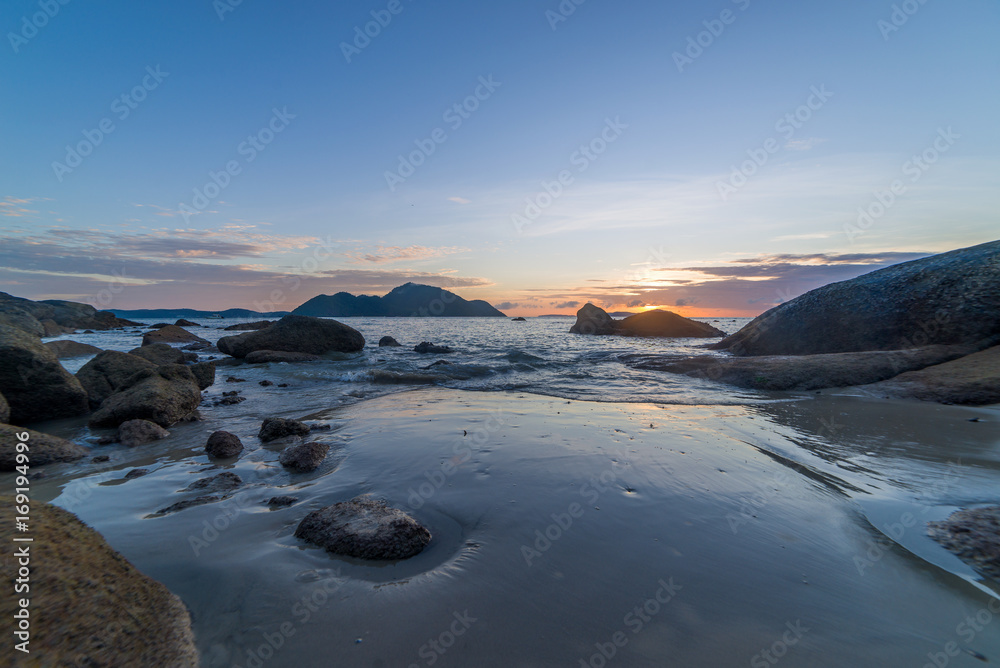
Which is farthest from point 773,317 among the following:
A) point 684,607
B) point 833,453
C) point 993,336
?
point 684,607

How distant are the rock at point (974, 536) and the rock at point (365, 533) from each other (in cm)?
407

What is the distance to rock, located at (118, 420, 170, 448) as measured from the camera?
632cm

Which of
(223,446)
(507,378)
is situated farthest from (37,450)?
(507,378)

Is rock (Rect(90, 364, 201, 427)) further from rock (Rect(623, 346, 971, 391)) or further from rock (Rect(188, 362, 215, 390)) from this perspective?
rock (Rect(623, 346, 971, 391))

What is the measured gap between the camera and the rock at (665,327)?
3419 centimetres

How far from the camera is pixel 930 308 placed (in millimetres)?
10492

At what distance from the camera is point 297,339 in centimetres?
1911

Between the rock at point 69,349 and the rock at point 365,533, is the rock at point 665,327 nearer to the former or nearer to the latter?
the rock at point 365,533

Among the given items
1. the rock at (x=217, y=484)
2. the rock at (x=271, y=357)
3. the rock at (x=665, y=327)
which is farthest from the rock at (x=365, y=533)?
the rock at (x=665, y=327)

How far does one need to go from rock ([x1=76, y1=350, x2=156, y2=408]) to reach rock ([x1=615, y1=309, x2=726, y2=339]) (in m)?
33.7

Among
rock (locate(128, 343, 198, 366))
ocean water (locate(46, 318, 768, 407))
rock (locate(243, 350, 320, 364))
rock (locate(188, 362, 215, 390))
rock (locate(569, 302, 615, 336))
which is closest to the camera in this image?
ocean water (locate(46, 318, 768, 407))

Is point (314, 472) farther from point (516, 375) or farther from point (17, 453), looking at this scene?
point (516, 375)

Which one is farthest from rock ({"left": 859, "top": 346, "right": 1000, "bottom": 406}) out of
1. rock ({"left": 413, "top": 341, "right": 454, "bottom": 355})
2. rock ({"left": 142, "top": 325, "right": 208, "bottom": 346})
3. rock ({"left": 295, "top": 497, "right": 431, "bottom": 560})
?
rock ({"left": 142, "top": 325, "right": 208, "bottom": 346})

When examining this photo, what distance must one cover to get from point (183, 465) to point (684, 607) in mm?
6020
